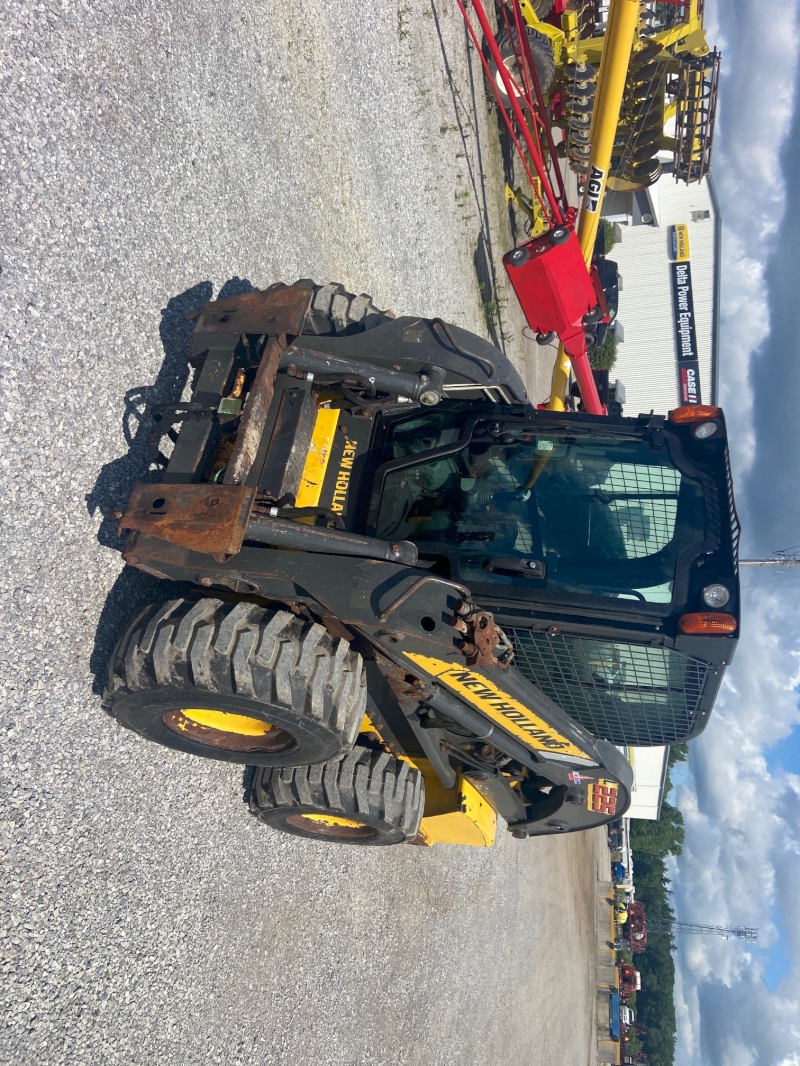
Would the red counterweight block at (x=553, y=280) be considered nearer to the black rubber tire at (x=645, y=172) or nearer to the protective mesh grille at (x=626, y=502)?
the protective mesh grille at (x=626, y=502)

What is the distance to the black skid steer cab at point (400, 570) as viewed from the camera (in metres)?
3.09

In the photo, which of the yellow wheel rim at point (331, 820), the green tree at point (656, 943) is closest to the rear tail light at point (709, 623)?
the yellow wheel rim at point (331, 820)

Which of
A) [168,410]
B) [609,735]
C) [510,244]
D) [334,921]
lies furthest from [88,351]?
[510,244]

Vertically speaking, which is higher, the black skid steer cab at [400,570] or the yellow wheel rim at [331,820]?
the black skid steer cab at [400,570]

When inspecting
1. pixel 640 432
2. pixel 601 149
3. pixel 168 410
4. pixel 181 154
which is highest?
pixel 601 149

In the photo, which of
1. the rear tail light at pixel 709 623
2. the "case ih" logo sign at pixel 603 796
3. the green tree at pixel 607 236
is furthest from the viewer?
the green tree at pixel 607 236

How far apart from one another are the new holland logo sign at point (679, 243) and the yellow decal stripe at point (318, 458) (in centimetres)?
1543

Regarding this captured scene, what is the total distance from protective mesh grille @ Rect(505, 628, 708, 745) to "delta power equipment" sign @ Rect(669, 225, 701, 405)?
13853 mm

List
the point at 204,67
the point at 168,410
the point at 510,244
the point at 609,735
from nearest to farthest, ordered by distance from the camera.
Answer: the point at 168,410 → the point at 609,735 → the point at 204,67 → the point at 510,244

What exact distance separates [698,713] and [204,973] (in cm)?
301

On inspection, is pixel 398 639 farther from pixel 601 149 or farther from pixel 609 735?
pixel 601 149

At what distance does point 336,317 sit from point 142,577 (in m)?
1.93

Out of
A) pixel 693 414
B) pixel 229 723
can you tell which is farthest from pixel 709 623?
pixel 229 723

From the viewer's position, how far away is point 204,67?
476 cm
